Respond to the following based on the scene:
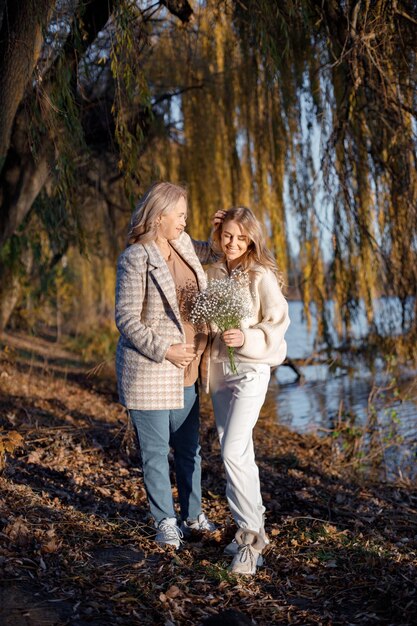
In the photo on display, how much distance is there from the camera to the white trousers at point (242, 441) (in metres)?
3.56

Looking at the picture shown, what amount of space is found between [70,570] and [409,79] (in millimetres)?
4489

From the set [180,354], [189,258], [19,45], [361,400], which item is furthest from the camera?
[361,400]

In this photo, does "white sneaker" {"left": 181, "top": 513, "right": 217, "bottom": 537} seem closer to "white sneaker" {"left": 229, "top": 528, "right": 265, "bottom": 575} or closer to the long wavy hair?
"white sneaker" {"left": 229, "top": 528, "right": 265, "bottom": 575}

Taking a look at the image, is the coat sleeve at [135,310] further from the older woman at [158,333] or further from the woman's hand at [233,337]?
the woman's hand at [233,337]

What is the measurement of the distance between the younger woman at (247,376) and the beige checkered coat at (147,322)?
0.72 ft

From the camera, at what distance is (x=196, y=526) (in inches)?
155

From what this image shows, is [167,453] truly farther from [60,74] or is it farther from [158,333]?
[60,74]

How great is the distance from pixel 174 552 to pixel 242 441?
0.64 meters

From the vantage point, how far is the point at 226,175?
9305 millimetres

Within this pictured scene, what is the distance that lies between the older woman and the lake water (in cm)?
301

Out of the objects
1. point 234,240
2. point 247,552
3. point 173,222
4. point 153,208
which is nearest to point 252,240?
point 234,240

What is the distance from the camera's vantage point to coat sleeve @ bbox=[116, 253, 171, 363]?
11.6 ft

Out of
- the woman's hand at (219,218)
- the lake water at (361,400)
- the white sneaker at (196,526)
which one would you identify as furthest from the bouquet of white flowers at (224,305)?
the lake water at (361,400)

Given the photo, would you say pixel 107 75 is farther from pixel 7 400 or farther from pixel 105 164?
pixel 7 400
